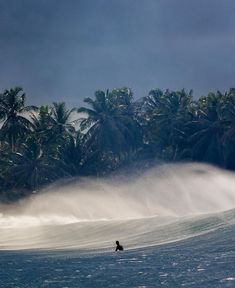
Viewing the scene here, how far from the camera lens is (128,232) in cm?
4003

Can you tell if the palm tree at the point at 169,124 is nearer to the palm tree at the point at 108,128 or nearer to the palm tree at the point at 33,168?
the palm tree at the point at 108,128

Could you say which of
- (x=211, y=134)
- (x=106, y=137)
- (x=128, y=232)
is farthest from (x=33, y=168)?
(x=128, y=232)

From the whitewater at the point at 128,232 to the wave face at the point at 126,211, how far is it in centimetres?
9

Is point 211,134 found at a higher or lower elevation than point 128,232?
higher

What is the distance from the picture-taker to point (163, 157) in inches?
2918

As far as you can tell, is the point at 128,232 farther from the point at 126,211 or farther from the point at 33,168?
the point at 33,168

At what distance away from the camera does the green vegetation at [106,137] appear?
7188 centimetres

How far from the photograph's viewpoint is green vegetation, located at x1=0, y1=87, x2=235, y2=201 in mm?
71875

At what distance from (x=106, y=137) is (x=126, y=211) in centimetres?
2098

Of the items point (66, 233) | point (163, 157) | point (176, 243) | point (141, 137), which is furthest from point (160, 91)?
point (176, 243)

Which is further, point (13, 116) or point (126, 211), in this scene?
point (13, 116)

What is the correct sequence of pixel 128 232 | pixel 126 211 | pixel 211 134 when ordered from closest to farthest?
1. pixel 128 232
2. pixel 126 211
3. pixel 211 134

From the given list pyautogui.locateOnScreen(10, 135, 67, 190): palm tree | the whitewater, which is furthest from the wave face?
pyautogui.locateOnScreen(10, 135, 67, 190): palm tree

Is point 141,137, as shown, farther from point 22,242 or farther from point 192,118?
point 22,242
